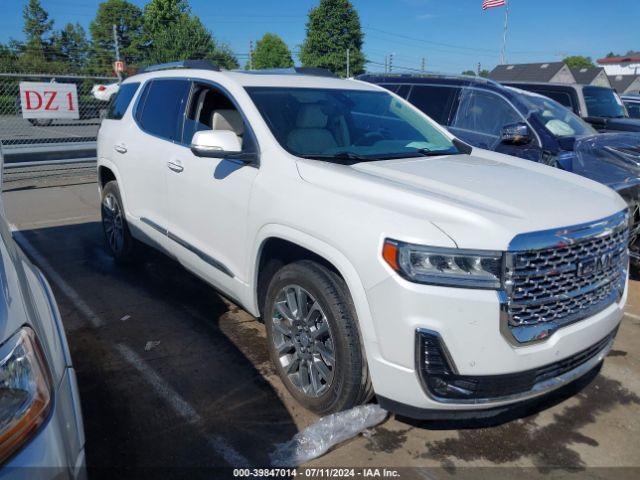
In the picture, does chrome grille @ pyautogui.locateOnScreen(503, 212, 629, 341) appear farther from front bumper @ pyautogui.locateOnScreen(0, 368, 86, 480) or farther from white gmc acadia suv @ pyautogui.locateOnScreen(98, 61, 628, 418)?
front bumper @ pyautogui.locateOnScreen(0, 368, 86, 480)

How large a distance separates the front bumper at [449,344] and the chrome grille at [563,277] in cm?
9

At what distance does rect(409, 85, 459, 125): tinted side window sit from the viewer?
7.07 metres

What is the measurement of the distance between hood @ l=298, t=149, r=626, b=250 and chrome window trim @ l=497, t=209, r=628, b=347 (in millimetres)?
38

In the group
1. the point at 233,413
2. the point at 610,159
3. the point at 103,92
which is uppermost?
the point at 103,92

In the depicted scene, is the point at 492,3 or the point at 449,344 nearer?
the point at 449,344

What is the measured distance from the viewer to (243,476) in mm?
2539

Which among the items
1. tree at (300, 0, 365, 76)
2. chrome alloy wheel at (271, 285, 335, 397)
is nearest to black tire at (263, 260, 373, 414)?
chrome alloy wheel at (271, 285, 335, 397)

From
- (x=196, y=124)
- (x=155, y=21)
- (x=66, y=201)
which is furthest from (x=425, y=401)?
(x=155, y=21)

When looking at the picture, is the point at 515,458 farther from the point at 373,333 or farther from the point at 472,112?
the point at 472,112

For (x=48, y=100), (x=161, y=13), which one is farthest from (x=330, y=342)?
(x=161, y=13)

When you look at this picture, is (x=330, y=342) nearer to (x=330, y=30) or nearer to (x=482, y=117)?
(x=482, y=117)

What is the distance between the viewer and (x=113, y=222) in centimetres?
542

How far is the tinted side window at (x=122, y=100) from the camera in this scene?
17.0 ft

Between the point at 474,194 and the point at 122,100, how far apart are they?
12.9 ft
